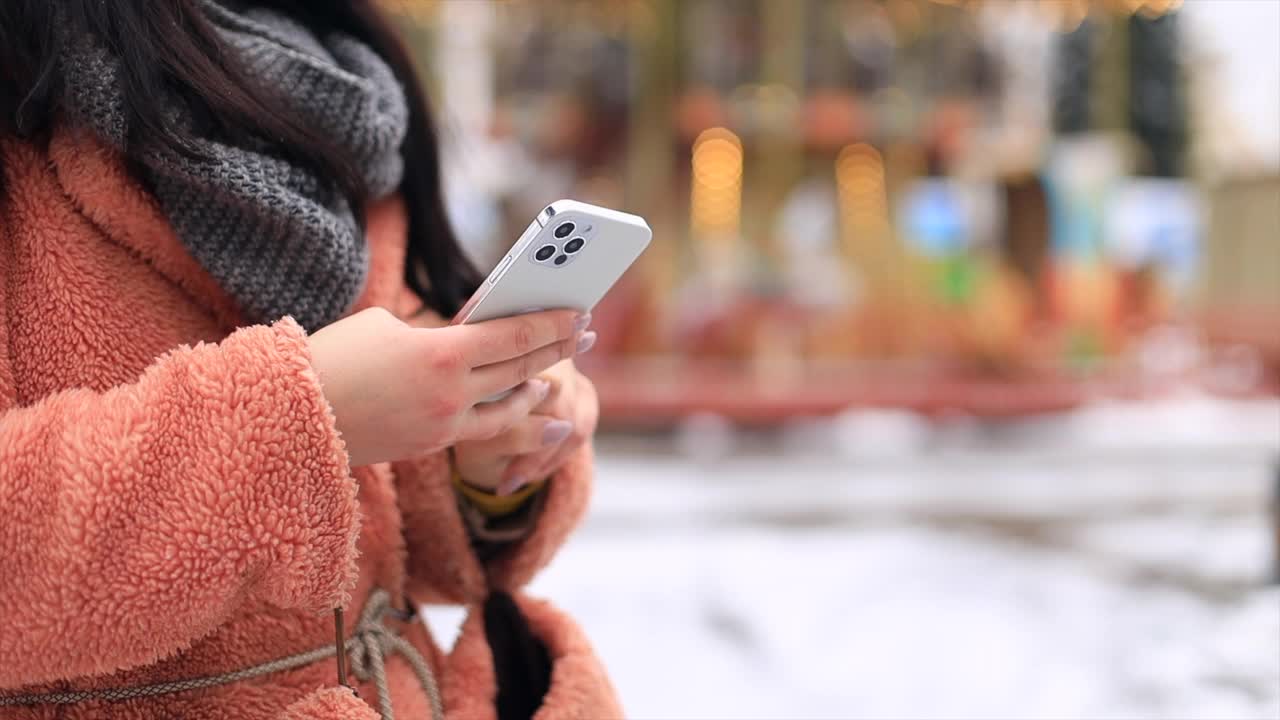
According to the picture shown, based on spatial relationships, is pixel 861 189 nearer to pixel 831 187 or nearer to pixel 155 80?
pixel 831 187

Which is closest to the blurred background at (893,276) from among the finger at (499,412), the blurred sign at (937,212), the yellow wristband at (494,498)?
the blurred sign at (937,212)

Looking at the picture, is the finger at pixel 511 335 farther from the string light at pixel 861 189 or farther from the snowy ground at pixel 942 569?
the string light at pixel 861 189

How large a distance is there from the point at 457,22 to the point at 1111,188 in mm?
2531

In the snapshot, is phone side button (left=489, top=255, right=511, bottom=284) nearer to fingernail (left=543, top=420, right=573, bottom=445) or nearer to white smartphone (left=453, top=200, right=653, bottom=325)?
white smartphone (left=453, top=200, right=653, bottom=325)

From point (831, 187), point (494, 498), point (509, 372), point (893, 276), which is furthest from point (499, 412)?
point (831, 187)

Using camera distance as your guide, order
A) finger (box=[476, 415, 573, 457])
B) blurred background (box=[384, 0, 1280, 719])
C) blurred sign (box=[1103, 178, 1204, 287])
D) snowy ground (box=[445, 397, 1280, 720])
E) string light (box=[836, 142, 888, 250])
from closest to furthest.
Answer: finger (box=[476, 415, 573, 457])
snowy ground (box=[445, 397, 1280, 720])
blurred background (box=[384, 0, 1280, 719])
string light (box=[836, 142, 888, 250])
blurred sign (box=[1103, 178, 1204, 287])

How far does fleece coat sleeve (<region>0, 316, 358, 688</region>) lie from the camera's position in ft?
1.35

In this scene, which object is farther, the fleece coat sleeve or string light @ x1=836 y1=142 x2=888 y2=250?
string light @ x1=836 y1=142 x2=888 y2=250

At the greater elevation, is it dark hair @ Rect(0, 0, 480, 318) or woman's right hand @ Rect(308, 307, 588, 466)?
dark hair @ Rect(0, 0, 480, 318)

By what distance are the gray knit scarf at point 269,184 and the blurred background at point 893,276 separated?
135 cm

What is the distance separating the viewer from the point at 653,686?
1062mm

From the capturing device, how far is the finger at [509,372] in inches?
18.4

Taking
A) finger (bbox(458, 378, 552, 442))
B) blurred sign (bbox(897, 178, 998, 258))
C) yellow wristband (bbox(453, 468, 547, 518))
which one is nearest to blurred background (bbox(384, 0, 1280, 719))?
blurred sign (bbox(897, 178, 998, 258))

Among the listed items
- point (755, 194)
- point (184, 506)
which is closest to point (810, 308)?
point (755, 194)
